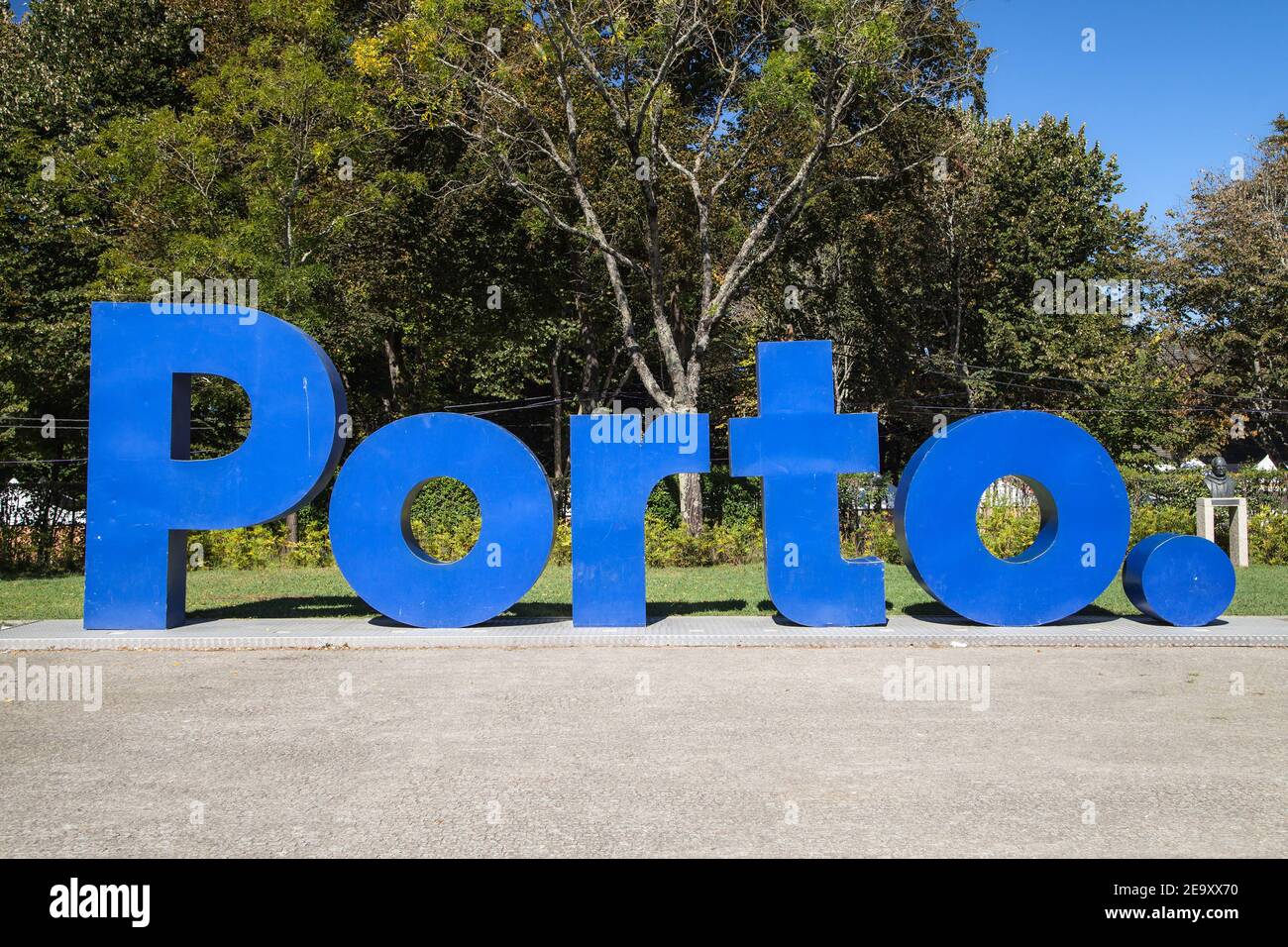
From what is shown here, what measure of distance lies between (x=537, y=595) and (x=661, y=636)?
451cm

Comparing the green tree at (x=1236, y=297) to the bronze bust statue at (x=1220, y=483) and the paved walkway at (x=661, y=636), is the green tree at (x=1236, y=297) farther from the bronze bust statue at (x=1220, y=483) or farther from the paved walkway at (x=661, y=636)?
the paved walkway at (x=661, y=636)

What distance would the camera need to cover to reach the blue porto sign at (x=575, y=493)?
466 inches

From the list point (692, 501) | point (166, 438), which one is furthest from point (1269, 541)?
point (166, 438)

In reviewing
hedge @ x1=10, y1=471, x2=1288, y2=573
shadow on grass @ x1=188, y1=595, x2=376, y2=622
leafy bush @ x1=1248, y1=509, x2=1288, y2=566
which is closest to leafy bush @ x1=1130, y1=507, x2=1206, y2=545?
hedge @ x1=10, y1=471, x2=1288, y2=573

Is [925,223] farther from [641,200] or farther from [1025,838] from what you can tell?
[1025,838]

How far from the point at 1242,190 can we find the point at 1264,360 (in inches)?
214

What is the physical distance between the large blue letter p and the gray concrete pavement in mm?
1824

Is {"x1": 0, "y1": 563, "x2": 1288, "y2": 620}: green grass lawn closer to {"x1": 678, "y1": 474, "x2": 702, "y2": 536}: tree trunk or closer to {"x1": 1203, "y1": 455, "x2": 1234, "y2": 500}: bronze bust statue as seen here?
{"x1": 1203, "y1": 455, "x2": 1234, "y2": 500}: bronze bust statue

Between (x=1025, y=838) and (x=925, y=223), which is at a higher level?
(x=925, y=223)

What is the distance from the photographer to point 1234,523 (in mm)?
20047

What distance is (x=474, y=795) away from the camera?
5.87m

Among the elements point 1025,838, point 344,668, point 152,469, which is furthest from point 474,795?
point 152,469

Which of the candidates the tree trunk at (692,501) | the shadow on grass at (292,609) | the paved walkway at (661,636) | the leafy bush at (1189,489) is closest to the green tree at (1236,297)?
the leafy bush at (1189,489)

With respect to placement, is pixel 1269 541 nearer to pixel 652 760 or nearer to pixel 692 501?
pixel 692 501
